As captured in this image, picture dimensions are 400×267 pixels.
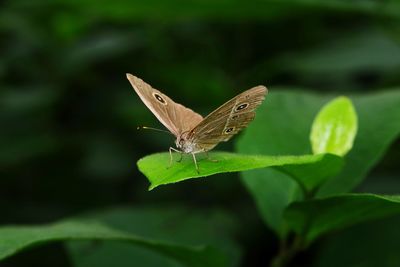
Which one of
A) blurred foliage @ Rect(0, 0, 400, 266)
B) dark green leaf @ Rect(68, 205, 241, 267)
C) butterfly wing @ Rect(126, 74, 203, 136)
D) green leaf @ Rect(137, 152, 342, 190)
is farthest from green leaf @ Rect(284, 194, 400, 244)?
blurred foliage @ Rect(0, 0, 400, 266)

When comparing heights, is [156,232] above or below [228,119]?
below

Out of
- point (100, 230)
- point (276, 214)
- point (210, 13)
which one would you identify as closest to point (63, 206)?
point (210, 13)

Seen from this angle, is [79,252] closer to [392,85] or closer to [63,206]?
[63,206]

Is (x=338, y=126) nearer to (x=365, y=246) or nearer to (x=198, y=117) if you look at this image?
(x=198, y=117)

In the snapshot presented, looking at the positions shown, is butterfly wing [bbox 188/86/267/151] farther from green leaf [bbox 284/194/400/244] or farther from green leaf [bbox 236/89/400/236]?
green leaf [bbox 284/194/400/244]

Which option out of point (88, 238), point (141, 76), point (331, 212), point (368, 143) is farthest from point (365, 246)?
point (141, 76)

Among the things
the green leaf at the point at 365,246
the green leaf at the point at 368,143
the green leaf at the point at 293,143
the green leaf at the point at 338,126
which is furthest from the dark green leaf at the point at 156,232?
the green leaf at the point at 338,126
